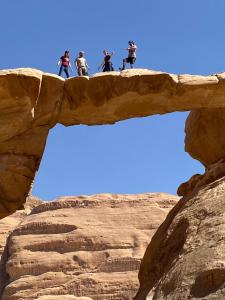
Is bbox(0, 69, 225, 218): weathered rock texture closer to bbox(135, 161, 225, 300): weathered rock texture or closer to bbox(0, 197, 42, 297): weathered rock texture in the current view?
bbox(135, 161, 225, 300): weathered rock texture

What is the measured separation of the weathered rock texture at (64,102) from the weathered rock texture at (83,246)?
34571mm

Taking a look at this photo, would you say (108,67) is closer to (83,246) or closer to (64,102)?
(64,102)

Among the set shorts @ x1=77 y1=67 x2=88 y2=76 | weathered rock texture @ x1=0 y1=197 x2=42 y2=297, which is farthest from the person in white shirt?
weathered rock texture @ x1=0 y1=197 x2=42 y2=297

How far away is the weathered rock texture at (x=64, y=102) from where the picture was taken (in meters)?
15.6

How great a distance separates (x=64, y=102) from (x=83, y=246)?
1604 inches

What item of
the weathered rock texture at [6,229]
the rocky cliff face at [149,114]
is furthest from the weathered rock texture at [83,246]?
the rocky cliff face at [149,114]

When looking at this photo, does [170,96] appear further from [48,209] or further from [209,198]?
[48,209]

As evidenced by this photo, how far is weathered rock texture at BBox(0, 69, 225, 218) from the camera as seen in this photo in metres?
15.6

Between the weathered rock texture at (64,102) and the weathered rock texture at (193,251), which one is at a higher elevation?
the weathered rock texture at (64,102)

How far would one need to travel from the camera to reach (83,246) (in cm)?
5581

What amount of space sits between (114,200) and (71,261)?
8.72m

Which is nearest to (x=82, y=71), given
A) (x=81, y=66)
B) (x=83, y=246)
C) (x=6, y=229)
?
(x=81, y=66)

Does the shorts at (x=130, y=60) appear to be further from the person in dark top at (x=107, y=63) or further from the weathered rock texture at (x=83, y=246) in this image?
the weathered rock texture at (x=83, y=246)

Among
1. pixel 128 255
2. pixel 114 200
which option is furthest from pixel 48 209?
pixel 128 255
